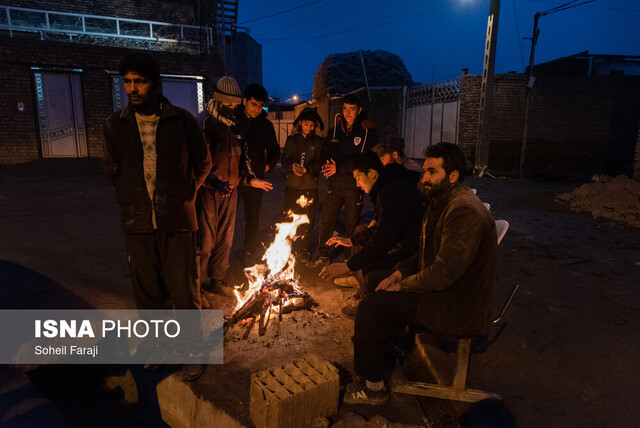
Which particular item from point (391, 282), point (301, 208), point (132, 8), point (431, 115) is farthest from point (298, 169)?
point (132, 8)

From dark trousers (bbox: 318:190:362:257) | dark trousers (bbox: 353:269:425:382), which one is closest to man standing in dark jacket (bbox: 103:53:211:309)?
dark trousers (bbox: 353:269:425:382)

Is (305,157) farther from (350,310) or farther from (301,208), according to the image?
(350,310)

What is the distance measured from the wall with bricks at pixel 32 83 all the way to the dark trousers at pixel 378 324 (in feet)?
48.5

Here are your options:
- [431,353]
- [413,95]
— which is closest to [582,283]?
[431,353]

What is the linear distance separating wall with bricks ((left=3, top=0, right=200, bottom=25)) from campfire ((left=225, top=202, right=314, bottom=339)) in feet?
55.5

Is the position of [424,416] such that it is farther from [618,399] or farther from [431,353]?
[618,399]

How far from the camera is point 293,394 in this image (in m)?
2.37

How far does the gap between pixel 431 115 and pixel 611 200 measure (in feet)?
32.6

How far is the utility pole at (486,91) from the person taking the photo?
579 inches

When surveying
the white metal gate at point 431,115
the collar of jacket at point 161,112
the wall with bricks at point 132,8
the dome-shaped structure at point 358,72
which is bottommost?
the collar of jacket at point 161,112

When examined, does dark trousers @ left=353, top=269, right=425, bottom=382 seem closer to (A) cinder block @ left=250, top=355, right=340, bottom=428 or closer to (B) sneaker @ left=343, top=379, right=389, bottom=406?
(B) sneaker @ left=343, top=379, right=389, bottom=406

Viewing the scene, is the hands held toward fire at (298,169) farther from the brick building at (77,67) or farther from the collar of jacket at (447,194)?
the brick building at (77,67)

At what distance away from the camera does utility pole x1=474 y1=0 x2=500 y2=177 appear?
579 inches

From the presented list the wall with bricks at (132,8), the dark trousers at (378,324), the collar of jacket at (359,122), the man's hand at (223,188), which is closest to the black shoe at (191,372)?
the dark trousers at (378,324)
